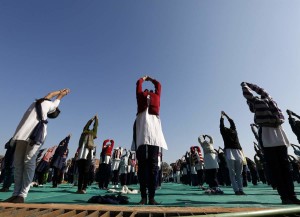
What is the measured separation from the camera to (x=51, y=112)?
4.38 metres

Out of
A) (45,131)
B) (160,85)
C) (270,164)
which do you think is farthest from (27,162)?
(270,164)

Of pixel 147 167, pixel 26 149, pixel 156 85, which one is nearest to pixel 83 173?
pixel 26 149

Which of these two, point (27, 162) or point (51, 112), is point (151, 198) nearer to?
point (27, 162)

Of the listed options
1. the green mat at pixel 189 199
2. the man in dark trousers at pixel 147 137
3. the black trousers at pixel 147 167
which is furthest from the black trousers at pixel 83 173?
the black trousers at pixel 147 167

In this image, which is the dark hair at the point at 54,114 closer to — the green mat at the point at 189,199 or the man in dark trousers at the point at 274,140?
the green mat at the point at 189,199

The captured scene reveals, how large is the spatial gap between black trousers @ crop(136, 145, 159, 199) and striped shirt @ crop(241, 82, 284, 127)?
227cm

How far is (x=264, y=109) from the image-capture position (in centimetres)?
414

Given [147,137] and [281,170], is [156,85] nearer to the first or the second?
[147,137]

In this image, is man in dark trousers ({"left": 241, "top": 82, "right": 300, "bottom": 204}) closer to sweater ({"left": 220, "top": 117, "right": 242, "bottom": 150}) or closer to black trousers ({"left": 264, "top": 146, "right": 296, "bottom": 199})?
black trousers ({"left": 264, "top": 146, "right": 296, "bottom": 199})

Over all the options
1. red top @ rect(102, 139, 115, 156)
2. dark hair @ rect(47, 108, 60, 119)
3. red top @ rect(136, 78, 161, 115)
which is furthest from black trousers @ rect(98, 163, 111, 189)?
red top @ rect(136, 78, 161, 115)

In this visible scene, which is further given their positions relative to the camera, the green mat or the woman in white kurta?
the woman in white kurta

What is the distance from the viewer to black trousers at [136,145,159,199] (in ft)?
12.2

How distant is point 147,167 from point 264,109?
8.89 ft

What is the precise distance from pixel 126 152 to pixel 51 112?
9.36m
